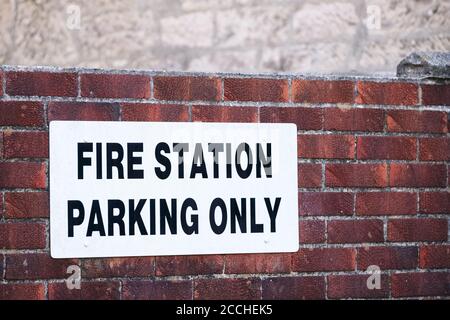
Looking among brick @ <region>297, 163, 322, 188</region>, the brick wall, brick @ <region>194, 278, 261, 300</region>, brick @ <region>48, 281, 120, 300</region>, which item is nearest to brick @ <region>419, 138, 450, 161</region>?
the brick wall

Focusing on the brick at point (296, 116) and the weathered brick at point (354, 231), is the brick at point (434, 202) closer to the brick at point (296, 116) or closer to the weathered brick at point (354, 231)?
the weathered brick at point (354, 231)

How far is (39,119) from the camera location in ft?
7.47

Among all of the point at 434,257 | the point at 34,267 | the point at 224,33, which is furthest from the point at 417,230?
the point at 224,33

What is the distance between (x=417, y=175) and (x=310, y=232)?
1.41 ft

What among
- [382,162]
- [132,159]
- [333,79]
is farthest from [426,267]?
[132,159]

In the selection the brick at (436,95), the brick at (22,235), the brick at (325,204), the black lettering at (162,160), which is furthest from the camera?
the brick at (436,95)

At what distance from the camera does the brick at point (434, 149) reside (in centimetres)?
253

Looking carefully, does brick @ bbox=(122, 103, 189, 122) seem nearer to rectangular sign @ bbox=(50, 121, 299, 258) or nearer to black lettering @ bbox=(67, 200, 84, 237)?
rectangular sign @ bbox=(50, 121, 299, 258)

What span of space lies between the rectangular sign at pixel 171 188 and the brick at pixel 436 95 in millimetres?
494

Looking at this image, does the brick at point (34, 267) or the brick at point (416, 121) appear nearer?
the brick at point (34, 267)

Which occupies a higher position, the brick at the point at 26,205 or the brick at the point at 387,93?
the brick at the point at 387,93

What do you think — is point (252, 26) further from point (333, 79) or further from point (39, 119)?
point (39, 119)

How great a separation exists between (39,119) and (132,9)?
1459 mm

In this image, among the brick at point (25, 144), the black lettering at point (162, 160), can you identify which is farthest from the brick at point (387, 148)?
the brick at point (25, 144)
